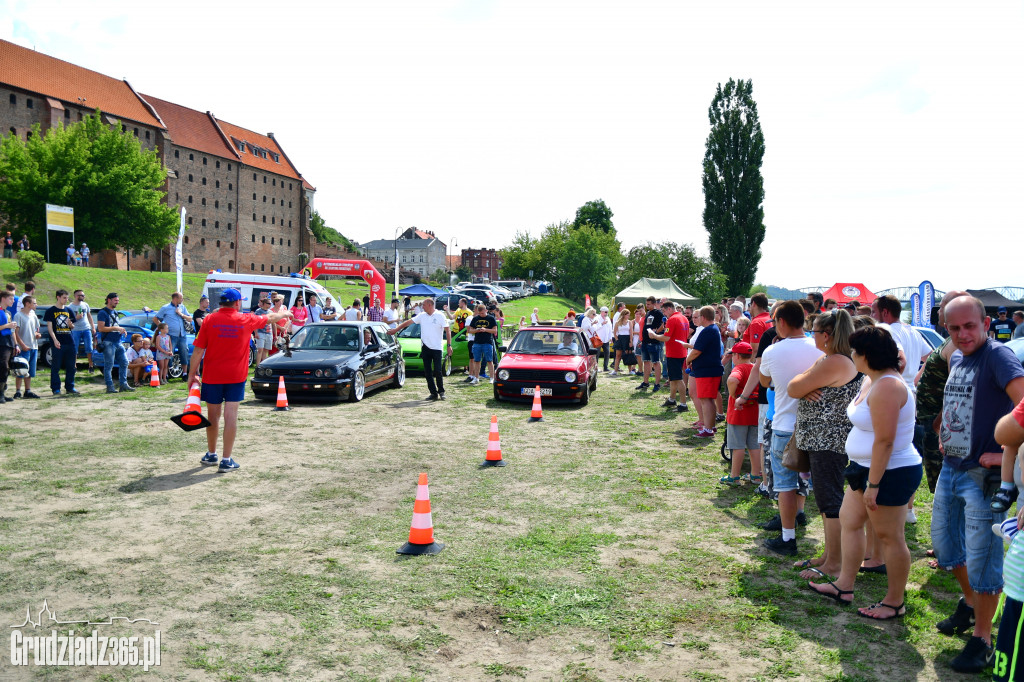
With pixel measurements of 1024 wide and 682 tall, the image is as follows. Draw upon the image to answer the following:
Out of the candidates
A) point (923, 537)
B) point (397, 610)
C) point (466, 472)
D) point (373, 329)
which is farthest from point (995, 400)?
point (373, 329)

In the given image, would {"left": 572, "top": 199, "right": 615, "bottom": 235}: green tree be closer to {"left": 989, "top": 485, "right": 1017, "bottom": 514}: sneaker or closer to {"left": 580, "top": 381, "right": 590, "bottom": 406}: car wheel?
{"left": 580, "top": 381, "right": 590, "bottom": 406}: car wheel

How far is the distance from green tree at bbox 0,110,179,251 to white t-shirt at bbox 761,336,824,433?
55.4 meters

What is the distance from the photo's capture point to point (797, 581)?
488cm

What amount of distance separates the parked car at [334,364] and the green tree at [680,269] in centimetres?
4058

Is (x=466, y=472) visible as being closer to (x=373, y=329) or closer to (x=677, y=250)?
(x=373, y=329)

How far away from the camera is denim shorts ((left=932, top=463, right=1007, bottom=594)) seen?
3660 millimetres

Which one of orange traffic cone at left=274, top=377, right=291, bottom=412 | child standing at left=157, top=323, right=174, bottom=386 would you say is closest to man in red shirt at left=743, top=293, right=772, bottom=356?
orange traffic cone at left=274, top=377, right=291, bottom=412

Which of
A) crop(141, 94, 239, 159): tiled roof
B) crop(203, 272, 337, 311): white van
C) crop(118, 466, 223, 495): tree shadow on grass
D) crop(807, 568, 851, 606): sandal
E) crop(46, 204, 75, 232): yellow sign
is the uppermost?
crop(141, 94, 239, 159): tiled roof

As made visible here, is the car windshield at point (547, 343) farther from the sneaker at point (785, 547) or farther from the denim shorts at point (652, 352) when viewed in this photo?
the sneaker at point (785, 547)

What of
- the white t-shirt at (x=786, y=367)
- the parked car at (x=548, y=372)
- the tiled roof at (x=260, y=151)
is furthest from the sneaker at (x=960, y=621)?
the tiled roof at (x=260, y=151)

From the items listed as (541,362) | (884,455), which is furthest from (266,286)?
(884,455)

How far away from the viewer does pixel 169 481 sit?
7172mm

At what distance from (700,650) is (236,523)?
4.08 m

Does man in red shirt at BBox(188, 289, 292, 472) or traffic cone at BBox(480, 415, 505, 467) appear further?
traffic cone at BBox(480, 415, 505, 467)
